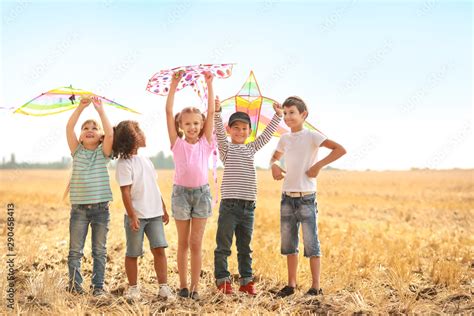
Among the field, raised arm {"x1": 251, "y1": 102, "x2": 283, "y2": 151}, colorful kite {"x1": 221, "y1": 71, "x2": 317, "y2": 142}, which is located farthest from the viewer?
colorful kite {"x1": 221, "y1": 71, "x2": 317, "y2": 142}

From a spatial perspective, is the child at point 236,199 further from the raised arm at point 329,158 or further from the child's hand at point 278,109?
the raised arm at point 329,158

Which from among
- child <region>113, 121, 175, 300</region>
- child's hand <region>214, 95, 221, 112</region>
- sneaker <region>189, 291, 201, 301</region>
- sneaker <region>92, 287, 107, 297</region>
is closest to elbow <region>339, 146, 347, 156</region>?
child's hand <region>214, 95, 221, 112</region>

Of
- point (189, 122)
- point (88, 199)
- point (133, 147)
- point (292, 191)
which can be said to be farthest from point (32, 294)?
point (292, 191)

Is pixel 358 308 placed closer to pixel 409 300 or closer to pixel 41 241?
pixel 409 300

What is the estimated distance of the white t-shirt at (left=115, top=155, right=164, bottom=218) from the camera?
572cm

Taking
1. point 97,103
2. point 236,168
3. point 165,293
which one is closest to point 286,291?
point 165,293

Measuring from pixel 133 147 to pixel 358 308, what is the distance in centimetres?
282

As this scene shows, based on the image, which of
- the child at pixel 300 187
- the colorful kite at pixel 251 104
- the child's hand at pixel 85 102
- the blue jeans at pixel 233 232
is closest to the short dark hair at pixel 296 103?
the child at pixel 300 187

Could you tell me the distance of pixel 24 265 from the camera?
732cm

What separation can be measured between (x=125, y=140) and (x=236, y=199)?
135 cm

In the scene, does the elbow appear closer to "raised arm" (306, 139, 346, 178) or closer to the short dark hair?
"raised arm" (306, 139, 346, 178)

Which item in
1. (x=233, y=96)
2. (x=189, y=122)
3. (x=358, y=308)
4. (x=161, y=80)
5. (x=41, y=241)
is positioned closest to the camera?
(x=358, y=308)

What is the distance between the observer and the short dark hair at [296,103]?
6.12 metres

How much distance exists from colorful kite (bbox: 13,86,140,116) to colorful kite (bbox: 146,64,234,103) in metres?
0.41
